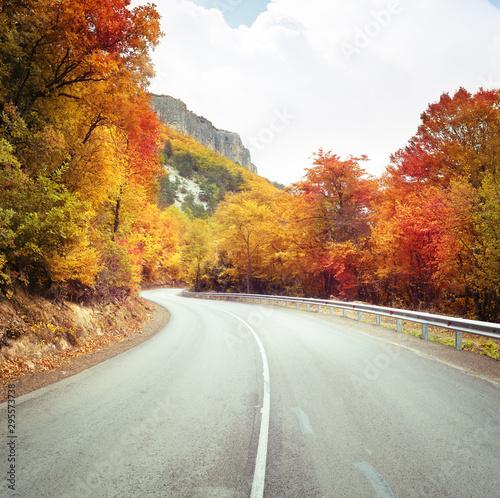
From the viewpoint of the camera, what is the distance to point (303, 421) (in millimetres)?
3857

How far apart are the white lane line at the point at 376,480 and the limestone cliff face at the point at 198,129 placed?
145040 millimetres

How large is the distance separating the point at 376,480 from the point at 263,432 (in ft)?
4.49

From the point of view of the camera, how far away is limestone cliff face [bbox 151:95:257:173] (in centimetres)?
14075

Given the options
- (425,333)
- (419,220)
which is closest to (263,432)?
(425,333)

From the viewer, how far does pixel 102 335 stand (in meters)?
10.0

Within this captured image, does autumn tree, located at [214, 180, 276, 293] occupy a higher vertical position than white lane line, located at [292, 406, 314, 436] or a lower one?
higher

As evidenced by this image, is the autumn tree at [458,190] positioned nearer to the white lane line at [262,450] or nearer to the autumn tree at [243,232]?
the white lane line at [262,450]

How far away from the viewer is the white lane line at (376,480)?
246 cm

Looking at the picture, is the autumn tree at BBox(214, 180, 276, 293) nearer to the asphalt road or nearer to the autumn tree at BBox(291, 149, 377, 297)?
the autumn tree at BBox(291, 149, 377, 297)

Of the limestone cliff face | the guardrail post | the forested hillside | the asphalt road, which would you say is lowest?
the asphalt road

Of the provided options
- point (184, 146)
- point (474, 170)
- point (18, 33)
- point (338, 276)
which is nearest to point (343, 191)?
point (338, 276)

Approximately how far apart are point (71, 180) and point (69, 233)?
8.84 feet

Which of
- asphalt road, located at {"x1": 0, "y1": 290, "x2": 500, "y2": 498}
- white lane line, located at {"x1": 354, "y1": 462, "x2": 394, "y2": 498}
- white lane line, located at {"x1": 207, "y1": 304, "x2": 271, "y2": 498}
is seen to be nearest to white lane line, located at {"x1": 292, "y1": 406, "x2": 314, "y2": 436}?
asphalt road, located at {"x1": 0, "y1": 290, "x2": 500, "y2": 498}

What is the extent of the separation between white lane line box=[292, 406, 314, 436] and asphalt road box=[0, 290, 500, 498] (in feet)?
0.08
